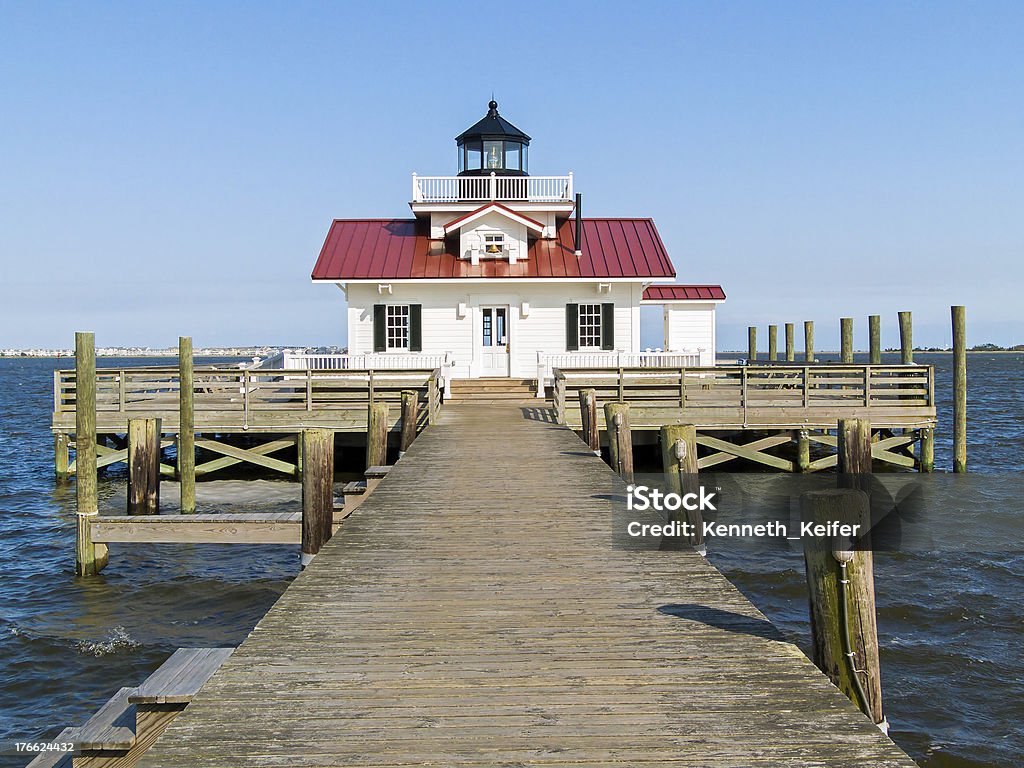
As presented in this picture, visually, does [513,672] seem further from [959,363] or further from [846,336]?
[846,336]

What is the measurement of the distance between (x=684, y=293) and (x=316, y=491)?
21232 mm

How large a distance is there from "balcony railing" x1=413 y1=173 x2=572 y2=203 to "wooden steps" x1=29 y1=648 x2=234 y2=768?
855 inches

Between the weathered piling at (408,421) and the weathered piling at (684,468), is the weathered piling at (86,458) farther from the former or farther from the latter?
the weathered piling at (684,468)

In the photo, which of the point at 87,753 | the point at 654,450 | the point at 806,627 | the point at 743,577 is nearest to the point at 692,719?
the point at 87,753

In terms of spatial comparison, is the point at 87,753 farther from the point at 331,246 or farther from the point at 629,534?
the point at 331,246

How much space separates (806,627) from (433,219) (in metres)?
18.6

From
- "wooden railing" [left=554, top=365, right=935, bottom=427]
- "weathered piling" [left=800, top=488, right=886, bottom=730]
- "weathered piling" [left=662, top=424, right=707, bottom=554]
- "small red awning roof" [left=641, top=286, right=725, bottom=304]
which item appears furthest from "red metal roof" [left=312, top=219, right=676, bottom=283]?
"weathered piling" [left=800, top=488, right=886, bottom=730]

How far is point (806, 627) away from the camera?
9.84 meters

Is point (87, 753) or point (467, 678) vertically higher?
point (467, 678)

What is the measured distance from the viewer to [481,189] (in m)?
26.2

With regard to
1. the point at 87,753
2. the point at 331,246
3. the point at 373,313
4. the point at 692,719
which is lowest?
the point at 87,753

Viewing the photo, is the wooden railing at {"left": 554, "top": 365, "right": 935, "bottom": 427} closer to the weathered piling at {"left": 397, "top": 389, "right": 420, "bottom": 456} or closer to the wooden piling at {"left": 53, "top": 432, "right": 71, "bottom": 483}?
the weathered piling at {"left": 397, "top": 389, "right": 420, "bottom": 456}

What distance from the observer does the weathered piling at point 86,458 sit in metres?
11.4

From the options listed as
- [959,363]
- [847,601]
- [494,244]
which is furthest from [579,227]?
[847,601]
